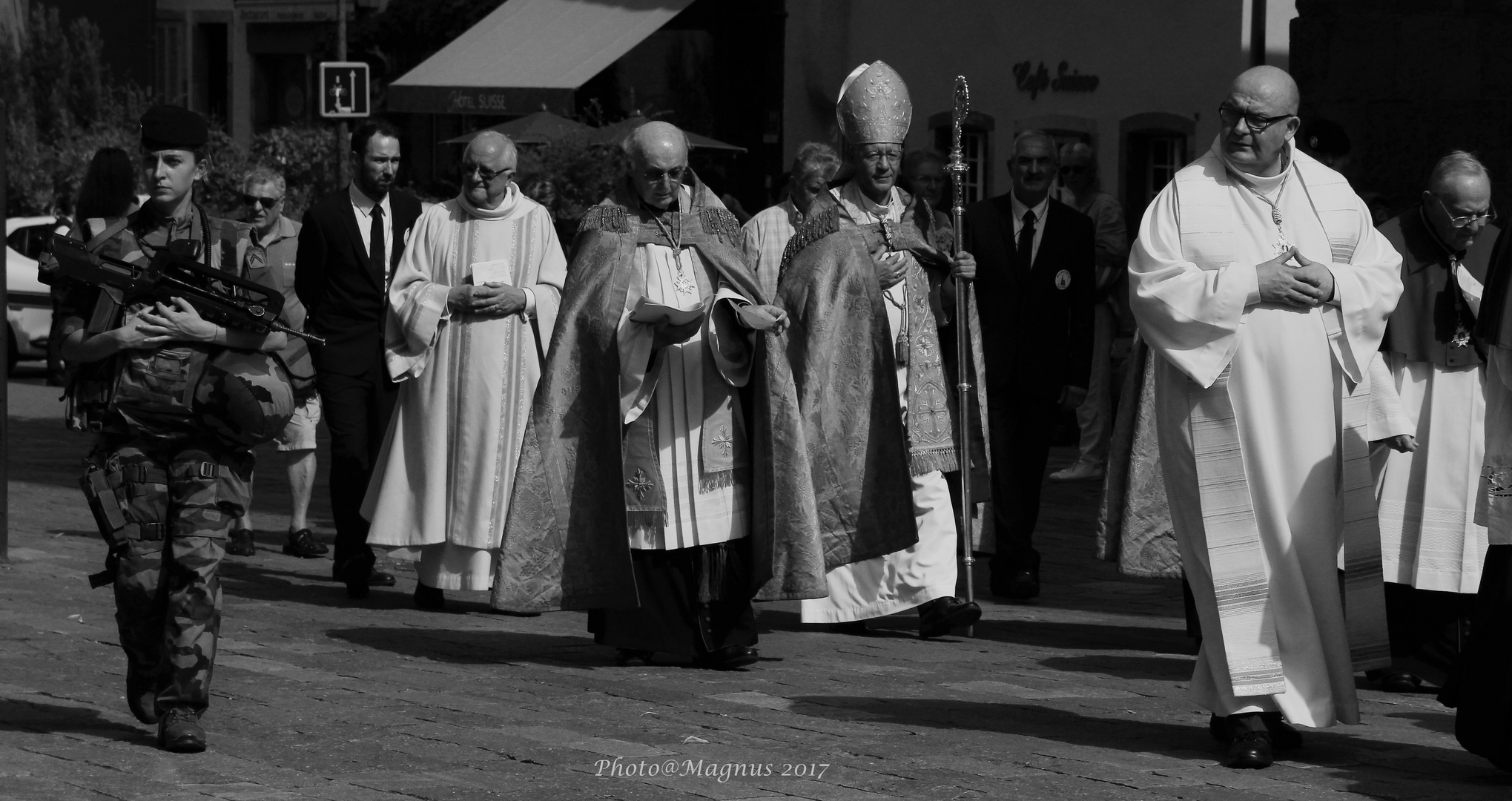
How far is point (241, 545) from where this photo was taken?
12.2m

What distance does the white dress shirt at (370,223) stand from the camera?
11.1 meters

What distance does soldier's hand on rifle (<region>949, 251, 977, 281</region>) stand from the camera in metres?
9.60

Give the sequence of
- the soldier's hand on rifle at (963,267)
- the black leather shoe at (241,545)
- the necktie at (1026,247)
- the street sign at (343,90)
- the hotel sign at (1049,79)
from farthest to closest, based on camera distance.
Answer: the street sign at (343,90)
the hotel sign at (1049,79)
the black leather shoe at (241,545)
the necktie at (1026,247)
the soldier's hand on rifle at (963,267)

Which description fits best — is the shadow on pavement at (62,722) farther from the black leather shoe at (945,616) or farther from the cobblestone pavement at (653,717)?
the black leather shoe at (945,616)

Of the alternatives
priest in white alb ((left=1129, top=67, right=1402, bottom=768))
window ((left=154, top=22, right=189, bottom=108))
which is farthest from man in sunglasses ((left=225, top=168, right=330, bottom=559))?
window ((left=154, top=22, right=189, bottom=108))

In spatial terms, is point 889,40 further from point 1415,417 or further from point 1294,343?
point 1294,343

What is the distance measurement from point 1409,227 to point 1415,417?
0.67 metres

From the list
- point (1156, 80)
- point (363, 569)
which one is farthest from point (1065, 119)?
point (363, 569)

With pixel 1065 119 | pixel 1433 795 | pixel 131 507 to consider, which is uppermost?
pixel 1065 119

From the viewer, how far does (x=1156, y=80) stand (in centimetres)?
2053

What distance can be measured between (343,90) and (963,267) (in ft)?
55.8

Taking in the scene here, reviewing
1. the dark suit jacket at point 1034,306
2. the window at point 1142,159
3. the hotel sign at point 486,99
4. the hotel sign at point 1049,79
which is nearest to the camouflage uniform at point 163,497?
the dark suit jacket at point 1034,306

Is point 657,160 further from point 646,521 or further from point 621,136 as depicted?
point 621,136

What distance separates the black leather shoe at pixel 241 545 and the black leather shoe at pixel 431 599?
6.64ft
